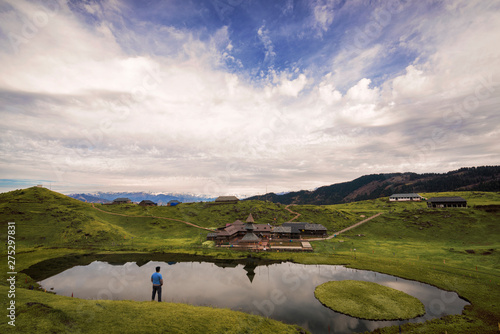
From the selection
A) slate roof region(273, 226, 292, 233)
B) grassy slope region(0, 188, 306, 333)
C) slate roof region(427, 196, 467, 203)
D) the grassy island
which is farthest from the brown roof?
slate roof region(427, 196, 467, 203)

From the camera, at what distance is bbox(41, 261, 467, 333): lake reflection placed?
34812 mm

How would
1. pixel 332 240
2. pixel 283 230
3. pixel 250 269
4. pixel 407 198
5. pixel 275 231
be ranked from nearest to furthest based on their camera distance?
pixel 250 269 < pixel 332 240 < pixel 275 231 < pixel 283 230 < pixel 407 198

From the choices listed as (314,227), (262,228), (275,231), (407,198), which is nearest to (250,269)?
(275,231)

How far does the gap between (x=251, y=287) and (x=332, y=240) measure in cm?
5567

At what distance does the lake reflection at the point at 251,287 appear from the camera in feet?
114

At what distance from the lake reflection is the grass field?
410 cm

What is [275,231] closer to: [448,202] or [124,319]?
[124,319]

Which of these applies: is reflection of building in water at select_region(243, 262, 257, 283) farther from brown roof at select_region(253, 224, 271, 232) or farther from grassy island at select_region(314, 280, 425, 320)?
brown roof at select_region(253, 224, 271, 232)

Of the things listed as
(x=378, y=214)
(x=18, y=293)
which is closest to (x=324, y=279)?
(x=18, y=293)

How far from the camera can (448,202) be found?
407ft

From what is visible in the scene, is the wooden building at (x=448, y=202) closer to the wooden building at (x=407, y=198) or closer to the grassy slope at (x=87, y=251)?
the wooden building at (x=407, y=198)

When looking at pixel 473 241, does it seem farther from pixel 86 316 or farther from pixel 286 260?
pixel 86 316

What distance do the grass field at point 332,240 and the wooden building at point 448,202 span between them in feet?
22.1

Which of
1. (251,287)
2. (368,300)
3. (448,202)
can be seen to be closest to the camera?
(368,300)
